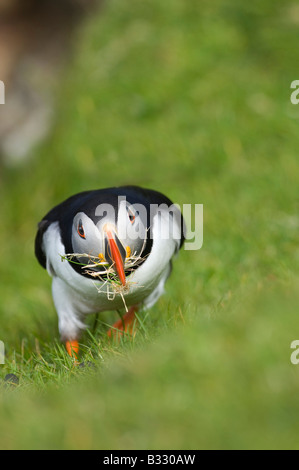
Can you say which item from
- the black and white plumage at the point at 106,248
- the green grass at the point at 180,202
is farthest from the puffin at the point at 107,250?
the green grass at the point at 180,202

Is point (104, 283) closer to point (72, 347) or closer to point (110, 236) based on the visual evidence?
point (110, 236)

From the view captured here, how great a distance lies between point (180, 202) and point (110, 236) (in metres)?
3.66

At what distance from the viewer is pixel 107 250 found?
369cm

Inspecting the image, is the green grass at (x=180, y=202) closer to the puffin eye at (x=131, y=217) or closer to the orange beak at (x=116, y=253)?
the orange beak at (x=116, y=253)

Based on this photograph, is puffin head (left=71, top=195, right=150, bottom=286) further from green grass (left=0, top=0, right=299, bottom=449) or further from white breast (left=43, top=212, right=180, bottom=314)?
green grass (left=0, top=0, right=299, bottom=449)

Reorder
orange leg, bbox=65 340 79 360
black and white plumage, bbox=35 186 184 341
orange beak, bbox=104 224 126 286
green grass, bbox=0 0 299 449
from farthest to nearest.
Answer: orange leg, bbox=65 340 79 360, black and white plumage, bbox=35 186 184 341, orange beak, bbox=104 224 126 286, green grass, bbox=0 0 299 449

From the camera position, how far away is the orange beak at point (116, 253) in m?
3.65

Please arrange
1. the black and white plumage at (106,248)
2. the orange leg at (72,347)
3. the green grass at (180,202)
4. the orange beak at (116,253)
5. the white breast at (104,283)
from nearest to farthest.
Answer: the green grass at (180,202), the orange beak at (116,253), the black and white plumage at (106,248), the white breast at (104,283), the orange leg at (72,347)

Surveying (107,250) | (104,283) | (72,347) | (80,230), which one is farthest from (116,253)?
(72,347)

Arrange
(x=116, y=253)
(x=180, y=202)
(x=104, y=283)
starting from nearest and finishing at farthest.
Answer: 1. (x=116, y=253)
2. (x=104, y=283)
3. (x=180, y=202)

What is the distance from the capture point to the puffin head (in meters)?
3.70

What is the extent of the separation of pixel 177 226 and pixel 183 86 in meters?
4.54

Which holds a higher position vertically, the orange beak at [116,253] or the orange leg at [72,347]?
the orange beak at [116,253]

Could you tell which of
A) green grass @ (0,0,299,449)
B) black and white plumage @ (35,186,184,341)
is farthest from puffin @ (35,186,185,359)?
green grass @ (0,0,299,449)
